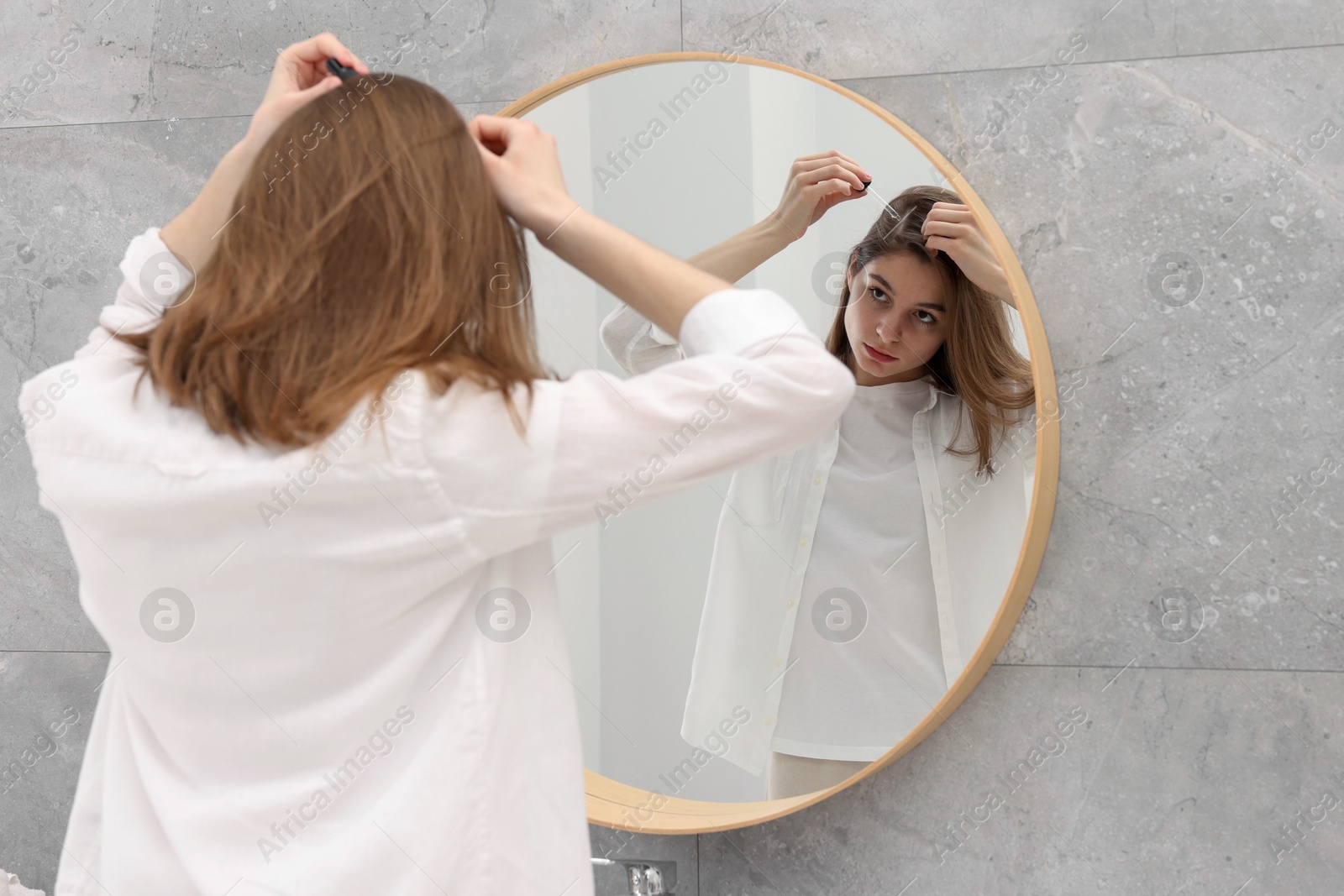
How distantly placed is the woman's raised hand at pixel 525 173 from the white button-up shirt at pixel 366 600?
0.12m

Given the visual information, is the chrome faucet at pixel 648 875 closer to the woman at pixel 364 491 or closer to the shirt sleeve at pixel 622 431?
the woman at pixel 364 491

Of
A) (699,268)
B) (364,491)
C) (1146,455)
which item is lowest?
(1146,455)

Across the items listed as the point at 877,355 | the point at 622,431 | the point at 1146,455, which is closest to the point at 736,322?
the point at 622,431

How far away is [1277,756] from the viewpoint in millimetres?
872

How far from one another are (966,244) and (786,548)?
1.03ft

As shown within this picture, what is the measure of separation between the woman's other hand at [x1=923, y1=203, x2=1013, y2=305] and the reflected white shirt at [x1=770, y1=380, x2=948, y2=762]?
0.35 feet

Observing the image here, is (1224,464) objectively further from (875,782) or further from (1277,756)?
(875,782)

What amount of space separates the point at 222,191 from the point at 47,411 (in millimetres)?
193

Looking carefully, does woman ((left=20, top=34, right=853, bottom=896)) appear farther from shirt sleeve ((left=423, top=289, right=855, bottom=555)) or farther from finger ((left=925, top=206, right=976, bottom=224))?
finger ((left=925, top=206, right=976, bottom=224))

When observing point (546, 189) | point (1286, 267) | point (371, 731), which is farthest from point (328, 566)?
point (1286, 267)

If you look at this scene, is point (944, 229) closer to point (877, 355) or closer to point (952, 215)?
point (952, 215)

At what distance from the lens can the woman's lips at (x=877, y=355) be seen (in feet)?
3.04

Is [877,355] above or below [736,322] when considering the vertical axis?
below

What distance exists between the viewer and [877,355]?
36.5 inches
